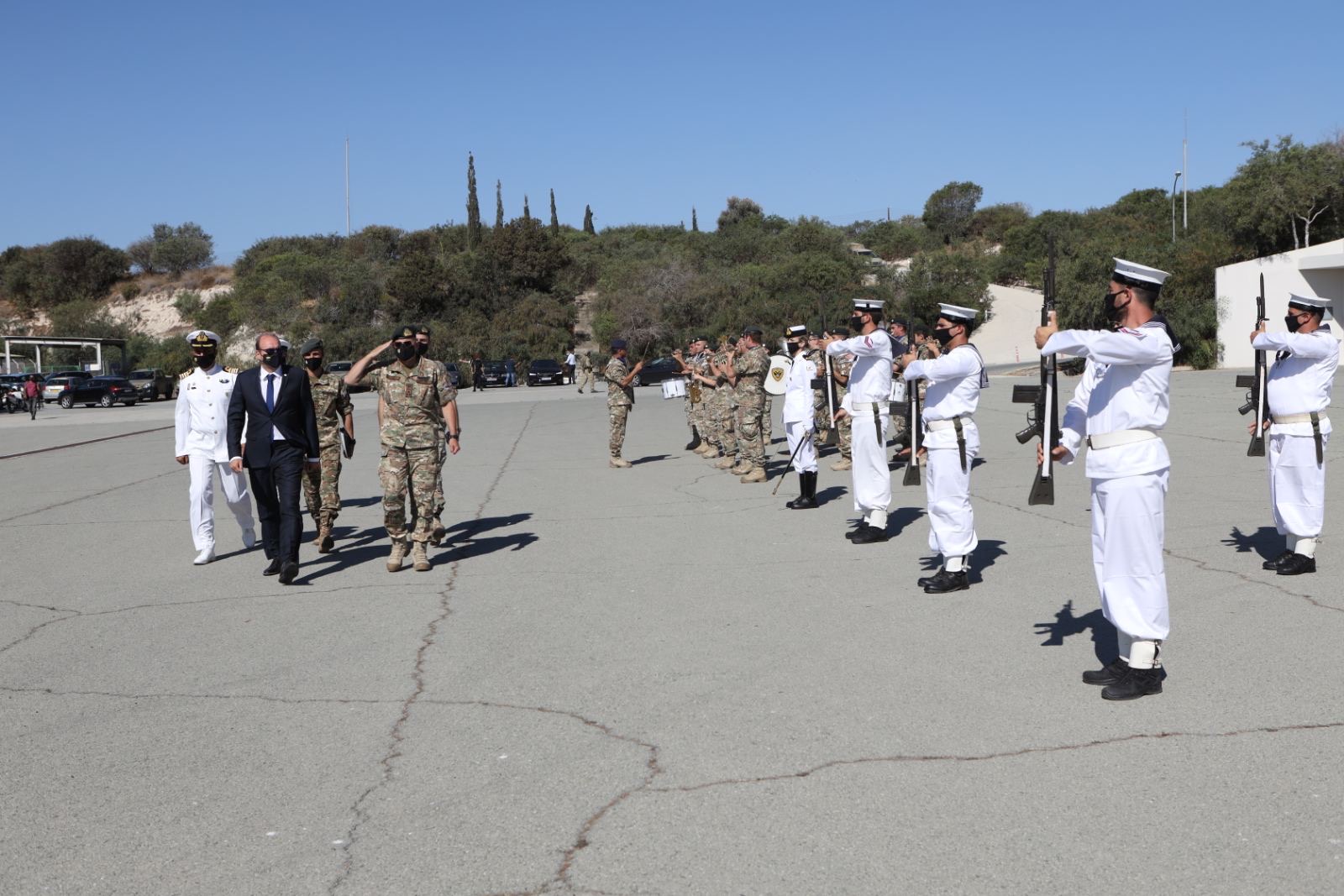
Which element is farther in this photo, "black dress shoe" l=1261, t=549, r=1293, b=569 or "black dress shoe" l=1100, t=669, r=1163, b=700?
"black dress shoe" l=1261, t=549, r=1293, b=569

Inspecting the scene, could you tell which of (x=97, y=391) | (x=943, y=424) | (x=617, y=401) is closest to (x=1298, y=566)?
(x=943, y=424)

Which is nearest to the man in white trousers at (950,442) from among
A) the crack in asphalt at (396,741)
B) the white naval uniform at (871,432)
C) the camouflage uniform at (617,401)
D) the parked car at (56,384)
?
the white naval uniform at (871,432)

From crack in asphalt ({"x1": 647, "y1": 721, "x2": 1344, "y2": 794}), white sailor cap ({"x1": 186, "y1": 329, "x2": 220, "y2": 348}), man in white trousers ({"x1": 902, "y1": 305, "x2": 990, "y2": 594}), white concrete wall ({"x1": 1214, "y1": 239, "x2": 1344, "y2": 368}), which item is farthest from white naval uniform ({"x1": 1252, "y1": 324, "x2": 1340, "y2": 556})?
white concrete wall ({"x1": 1214, "y1": 239, "x2": 1344, "y2": 368})

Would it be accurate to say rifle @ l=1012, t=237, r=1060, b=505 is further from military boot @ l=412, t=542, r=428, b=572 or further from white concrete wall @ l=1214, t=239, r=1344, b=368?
white concrete wall @ l=1214, t=239, r=1344, b=368

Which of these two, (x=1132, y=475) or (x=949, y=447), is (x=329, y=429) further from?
(x=1132, y=475)

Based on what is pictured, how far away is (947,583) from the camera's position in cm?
799

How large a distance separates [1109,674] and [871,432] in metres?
4.53

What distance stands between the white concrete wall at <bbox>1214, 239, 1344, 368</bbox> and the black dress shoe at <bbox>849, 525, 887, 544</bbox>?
32826mm

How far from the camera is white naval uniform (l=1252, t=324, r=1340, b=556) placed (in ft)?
26.7

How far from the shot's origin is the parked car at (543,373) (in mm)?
58375

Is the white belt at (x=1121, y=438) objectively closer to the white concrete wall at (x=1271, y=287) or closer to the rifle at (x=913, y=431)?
the rifle at (x=913, y=431)

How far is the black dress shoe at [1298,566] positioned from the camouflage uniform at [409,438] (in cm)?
585

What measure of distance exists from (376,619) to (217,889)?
12.7ft

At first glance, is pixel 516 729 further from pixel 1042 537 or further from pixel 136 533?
pixel 136 533
